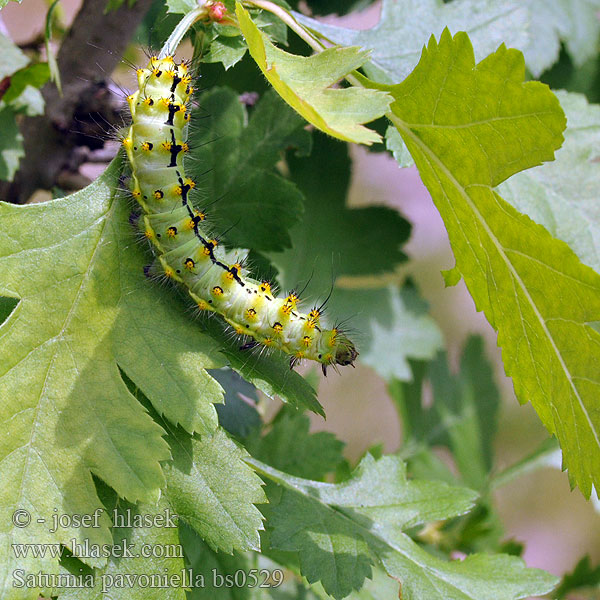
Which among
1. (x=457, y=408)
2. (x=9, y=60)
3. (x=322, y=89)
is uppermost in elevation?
(x=322, y=89)

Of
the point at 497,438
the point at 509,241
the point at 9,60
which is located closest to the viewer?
the point at 509,241

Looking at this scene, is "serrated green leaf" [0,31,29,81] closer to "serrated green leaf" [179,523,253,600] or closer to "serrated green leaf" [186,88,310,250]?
"serrated green leaf" [186,88,310,250]

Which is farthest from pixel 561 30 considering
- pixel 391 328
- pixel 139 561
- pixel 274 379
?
pixel 139 561

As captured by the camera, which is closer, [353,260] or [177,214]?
[177,214]

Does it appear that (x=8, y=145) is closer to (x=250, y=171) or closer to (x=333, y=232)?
(x=250, y=171)

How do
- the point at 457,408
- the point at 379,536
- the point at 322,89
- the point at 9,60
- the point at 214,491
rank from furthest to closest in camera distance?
the point at 457,408 → the point at 9,60 → the point at 379,536 → the point at 214,491 → the point at 322,89

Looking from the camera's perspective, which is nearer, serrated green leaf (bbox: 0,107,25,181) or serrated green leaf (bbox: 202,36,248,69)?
serrated green leaf (bbox: 202,36,248,69)

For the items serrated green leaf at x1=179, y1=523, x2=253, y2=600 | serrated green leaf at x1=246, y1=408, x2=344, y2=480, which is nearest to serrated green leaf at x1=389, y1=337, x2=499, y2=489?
serrated green leaf at x1=246, y1=408, x2=344, y2=480
